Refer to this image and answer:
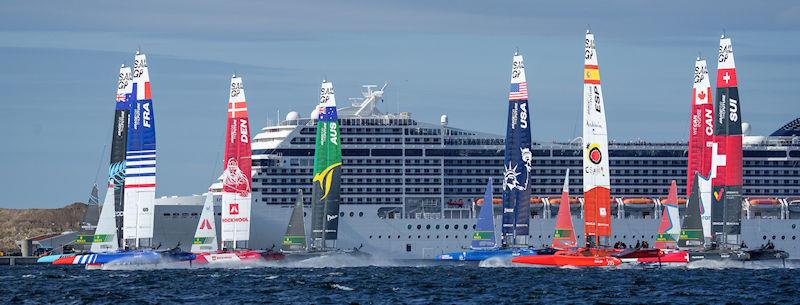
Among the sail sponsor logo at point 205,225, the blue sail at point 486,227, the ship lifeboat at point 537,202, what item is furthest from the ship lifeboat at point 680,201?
the sail sponsor logo at point 205,225

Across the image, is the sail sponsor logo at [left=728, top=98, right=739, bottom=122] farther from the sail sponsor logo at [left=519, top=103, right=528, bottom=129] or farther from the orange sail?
the sail sponsor logo at [left=519, top=103, right=528, bottom=129]

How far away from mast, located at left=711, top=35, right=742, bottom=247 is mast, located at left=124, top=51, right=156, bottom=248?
28.9 metres

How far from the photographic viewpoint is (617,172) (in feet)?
392

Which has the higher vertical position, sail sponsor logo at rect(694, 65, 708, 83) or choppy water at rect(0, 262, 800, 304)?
sail sponsor logo at rect(694, 65, 708, 83)

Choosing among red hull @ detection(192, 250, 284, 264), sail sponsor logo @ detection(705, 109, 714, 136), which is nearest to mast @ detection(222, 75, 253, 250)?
red hull @ detection(192, 250, 284, 264)

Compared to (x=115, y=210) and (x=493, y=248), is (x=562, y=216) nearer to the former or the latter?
(x=493, y=248)

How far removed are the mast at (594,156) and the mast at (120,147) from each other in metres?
24.8

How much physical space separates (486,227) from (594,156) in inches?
754

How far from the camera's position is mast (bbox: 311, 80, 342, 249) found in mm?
100938

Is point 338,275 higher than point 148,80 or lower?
lower

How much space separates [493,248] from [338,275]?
2214 cm

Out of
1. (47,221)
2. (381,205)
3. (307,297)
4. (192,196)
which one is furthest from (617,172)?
(47,221)

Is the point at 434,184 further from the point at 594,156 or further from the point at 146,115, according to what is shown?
the point at 594,156

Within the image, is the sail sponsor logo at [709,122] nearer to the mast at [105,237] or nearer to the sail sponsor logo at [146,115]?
Result: the sail sponsor logo at [146,115]
